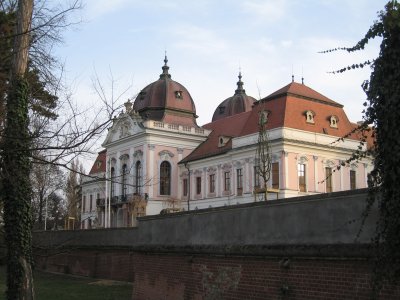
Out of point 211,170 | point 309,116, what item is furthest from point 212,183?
point 309,116

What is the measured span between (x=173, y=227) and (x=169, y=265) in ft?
3.40

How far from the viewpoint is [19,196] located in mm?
10523

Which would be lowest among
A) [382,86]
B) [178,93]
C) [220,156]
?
[382,86]

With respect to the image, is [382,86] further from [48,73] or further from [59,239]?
[59,239]

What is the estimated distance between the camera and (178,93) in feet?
174

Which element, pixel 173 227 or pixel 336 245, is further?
pixel 173 227

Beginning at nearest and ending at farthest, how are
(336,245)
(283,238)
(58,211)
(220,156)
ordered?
1. (336,245)
2. (283,238)
3. (220,156)
4. (58,211)

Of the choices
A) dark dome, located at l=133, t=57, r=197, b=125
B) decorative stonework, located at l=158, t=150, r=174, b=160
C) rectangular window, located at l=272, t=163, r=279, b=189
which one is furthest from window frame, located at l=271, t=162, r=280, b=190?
dark dome, located at l=133, t=57, r=197, b=125

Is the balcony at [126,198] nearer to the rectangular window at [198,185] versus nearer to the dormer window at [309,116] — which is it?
the rectangular window at [198,185]

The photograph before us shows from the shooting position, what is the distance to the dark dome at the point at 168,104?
51.8m

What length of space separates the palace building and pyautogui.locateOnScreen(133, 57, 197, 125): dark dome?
10cm

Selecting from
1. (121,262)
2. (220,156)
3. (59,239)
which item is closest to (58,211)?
(220,156)

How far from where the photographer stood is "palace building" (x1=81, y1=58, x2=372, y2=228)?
39.9m

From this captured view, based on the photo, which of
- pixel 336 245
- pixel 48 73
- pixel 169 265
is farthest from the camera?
pixel 169 265
